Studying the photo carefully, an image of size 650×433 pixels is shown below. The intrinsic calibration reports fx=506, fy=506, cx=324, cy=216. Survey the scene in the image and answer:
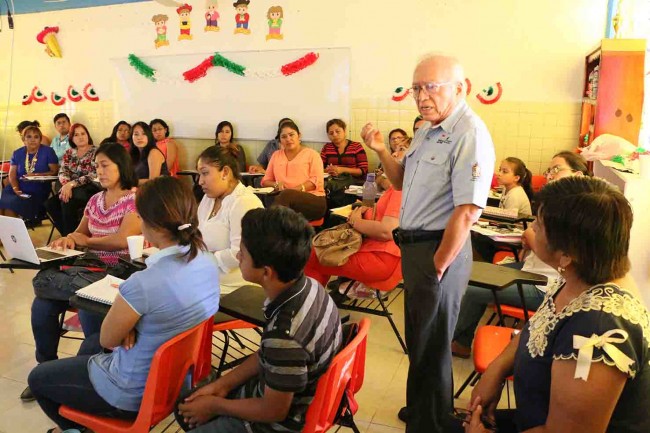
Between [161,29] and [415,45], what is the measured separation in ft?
11.2

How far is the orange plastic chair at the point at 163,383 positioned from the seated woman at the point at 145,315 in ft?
0.10

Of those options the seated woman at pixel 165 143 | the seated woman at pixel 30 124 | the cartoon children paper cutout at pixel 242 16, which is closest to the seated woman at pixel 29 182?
the seated woman at pixel 30 124

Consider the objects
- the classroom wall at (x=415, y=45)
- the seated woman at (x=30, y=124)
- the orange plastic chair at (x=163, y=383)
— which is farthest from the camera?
the seated woman at (x=30, y=124)

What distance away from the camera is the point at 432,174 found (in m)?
1.84

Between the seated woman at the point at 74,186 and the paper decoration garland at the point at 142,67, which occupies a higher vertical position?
the paper decoration garland at the point at 142,67

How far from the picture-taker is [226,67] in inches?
250

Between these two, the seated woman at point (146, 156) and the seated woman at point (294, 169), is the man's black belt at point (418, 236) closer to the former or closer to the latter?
the seated woman at point (294, 169)

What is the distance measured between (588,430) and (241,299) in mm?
1333

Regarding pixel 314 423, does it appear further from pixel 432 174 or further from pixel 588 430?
pixel 432 174

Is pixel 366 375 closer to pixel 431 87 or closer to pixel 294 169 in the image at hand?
pixel 431 87

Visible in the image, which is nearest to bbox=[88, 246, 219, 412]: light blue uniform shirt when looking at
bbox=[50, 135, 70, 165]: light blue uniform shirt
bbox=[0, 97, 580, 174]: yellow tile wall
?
bbox=[0, 97, 580, 174]: yellow tile wall

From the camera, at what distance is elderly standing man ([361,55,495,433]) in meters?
1.77

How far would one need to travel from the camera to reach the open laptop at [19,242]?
87.0 inches

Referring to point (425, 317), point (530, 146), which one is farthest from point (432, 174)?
point (530, 146)
